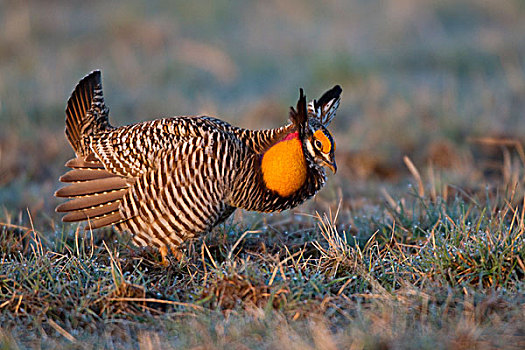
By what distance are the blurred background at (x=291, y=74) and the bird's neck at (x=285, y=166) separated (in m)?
1.35

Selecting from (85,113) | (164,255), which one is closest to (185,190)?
(164,255)

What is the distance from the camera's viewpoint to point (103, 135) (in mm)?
4406

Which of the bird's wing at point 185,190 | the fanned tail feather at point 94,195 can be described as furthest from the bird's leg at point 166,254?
the fanned tail feather at point 94,195

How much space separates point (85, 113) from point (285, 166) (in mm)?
1592

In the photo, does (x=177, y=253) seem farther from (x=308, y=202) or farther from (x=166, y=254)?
(x=308, y=202)

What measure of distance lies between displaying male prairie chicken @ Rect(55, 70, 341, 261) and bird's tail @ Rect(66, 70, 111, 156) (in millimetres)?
450

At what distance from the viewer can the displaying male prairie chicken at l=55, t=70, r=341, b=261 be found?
12.4 feet

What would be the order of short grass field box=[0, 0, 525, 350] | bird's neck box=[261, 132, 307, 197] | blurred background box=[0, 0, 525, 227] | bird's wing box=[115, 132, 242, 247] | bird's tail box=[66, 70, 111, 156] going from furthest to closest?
1. blurred background box=[0, 0, 525, 227]
2. bird's tail box=[66, 70, 111, 156]
3. bird's neck box=[261, 132, 307, 197]
4. bird's wing box=[115, 132, 242, 247]
5. short grass field box=[0, 0, 525, 350]

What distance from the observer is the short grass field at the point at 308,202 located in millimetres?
3055

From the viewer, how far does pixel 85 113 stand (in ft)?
15.3

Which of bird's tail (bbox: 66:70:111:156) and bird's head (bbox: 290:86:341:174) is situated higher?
bird's tail (bbox: 66:70:111:156)

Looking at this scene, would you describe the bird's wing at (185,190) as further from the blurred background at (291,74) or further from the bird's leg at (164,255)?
the blurred background at (291,74)

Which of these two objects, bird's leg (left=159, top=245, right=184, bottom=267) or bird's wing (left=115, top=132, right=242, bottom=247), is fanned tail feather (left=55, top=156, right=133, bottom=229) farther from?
bird's leg (left=159, top=245, right=184, bottom=267)

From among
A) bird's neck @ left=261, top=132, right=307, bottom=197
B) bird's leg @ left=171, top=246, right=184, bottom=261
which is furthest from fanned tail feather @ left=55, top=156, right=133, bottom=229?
bird's neck @ left=261, top=132, right=307, bottom=197
